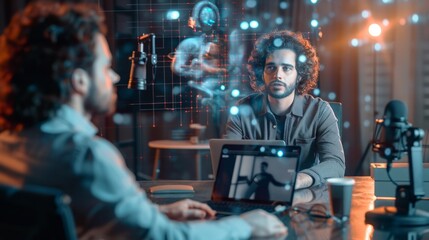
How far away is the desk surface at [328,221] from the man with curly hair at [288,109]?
11.3 inches

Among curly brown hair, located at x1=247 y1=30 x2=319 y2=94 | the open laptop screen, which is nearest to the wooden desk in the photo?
curly brown hair, located at x1=247 y1=30 x2=319 y2=94

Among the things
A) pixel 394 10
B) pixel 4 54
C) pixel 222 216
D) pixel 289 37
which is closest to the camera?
pixel 4 54

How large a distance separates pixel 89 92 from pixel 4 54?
19 centimetres

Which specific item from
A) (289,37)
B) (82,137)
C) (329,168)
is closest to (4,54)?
(82,137)

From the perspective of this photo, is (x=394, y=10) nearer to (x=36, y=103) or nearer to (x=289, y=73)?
(x=289, y=73)

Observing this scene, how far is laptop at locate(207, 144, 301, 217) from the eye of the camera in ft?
5.41

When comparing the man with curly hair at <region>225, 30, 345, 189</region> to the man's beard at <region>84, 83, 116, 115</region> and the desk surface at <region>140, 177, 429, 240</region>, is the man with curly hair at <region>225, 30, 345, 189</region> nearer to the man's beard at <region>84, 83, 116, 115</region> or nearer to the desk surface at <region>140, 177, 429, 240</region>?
the desk surface at <region>140, 177, 429, 240</region>

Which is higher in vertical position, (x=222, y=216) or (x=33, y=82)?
(x=33, y=82)

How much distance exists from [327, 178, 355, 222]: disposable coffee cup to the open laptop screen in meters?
0.13

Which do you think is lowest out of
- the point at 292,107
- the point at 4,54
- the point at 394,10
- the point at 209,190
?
the point at 209,190

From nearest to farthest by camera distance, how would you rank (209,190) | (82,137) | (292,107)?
(82,137)
(209,190)
(292,107)

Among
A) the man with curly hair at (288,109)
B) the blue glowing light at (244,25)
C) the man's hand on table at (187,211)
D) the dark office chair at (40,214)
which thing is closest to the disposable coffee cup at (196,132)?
the blue glowing light at (244,25)

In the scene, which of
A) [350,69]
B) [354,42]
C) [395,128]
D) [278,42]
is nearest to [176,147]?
[278,42]

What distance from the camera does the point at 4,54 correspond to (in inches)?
45.2
